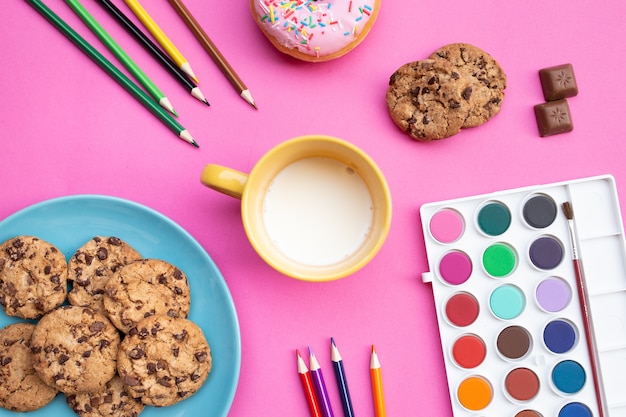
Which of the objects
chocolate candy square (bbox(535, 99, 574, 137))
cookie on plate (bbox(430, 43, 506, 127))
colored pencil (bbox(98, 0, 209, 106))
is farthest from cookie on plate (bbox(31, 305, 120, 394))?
chocolate candy square (bbox(535, 99, 574, 137))

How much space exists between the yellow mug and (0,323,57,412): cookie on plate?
18.8 inches

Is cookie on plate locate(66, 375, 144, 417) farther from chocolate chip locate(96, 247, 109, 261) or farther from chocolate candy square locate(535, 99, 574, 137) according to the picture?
chocolate candy square locate(535, 99, 574, 137)

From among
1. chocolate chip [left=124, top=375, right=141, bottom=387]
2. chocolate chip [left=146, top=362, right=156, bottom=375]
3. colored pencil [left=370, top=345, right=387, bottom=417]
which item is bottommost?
colored pencil [left=370, top=345, right=387, bottom=417]

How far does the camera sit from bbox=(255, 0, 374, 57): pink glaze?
1056mm

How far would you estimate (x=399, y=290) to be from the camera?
1.15 m

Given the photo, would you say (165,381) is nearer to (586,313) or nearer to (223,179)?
(223,179)

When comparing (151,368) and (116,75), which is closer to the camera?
(151,368)

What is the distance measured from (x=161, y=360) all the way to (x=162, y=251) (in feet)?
0.66

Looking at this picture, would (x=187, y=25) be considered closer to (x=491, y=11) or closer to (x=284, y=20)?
(x=284, y=20)

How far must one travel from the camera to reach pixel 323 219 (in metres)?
1.05

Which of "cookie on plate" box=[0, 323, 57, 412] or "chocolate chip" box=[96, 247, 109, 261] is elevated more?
"chocolate chip" box=[96, 247, 109, 261]

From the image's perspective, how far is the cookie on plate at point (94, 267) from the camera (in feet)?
3.52

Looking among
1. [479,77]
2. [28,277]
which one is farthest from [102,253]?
[479,77]

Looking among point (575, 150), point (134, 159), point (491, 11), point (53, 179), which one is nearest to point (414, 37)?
point (491, 11)
